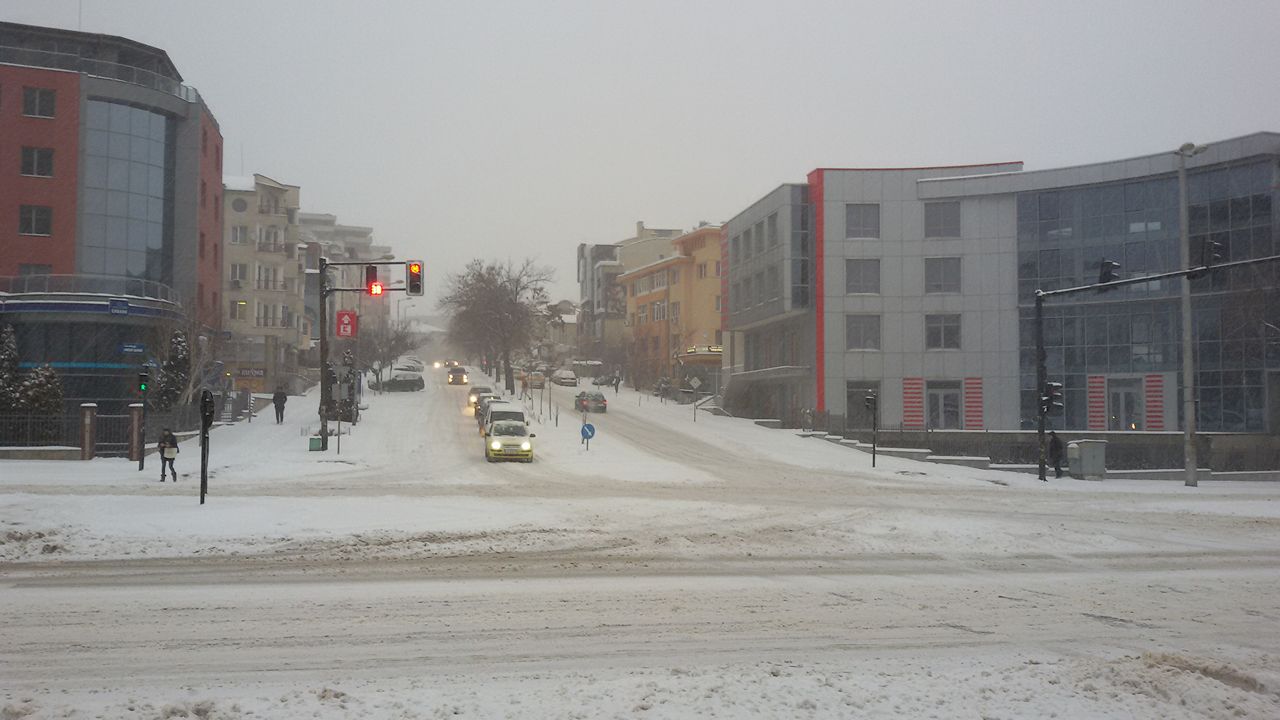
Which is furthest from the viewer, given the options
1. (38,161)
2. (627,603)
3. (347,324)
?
(38,161)

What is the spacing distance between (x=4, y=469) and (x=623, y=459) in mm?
20338

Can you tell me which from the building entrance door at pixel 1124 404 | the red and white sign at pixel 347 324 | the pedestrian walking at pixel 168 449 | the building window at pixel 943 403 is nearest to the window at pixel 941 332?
the building window at pixel 943 403

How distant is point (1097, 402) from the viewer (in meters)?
50.4

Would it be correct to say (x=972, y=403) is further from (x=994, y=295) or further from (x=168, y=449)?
(x=168, y=449)

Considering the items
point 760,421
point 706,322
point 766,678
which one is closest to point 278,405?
point 760,421

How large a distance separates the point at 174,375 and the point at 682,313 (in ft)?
190

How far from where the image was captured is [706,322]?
90500 mm

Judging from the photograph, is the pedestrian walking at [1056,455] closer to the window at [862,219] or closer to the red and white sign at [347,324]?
the window at [862,219]

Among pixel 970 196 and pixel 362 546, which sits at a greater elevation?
pixel 970 196

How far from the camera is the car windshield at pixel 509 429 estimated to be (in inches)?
1425

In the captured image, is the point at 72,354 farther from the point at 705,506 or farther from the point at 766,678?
the point at 766,678

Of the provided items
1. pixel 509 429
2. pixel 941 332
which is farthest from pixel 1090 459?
pixel 509 429

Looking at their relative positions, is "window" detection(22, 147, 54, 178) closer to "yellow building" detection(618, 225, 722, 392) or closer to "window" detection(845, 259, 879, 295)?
"window" detection(845, 259, 879, 295)

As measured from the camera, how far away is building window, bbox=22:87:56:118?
45.0 m
